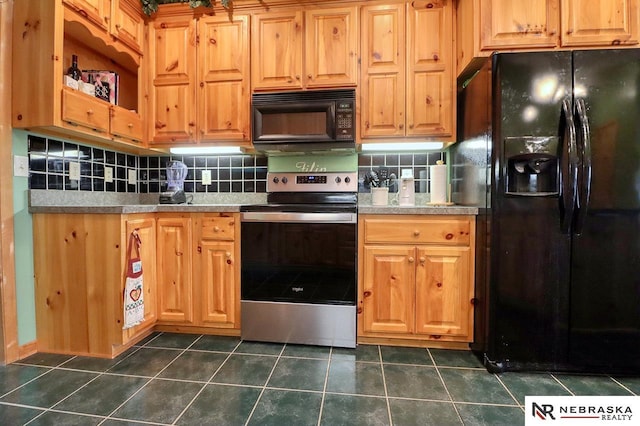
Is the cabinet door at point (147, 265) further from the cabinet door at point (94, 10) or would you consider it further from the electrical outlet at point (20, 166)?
the cabinet door at point (94, 10)

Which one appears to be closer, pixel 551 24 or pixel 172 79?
pixel 551 24

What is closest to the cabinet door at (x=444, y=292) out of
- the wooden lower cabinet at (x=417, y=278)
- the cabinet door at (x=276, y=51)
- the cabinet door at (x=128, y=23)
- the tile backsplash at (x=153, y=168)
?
the wooden lower cabinet at (x=417, y=278)

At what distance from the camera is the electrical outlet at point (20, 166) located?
5.78ft

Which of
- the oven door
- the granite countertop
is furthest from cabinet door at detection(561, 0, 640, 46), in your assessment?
the oven door

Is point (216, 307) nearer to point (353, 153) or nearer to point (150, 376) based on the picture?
point (150, 376)

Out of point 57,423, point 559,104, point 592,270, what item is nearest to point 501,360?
point 592,270

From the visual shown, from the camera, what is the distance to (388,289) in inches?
76.7

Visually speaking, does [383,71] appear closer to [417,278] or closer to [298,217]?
[298,217]

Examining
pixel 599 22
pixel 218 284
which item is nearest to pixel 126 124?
pixel 218 284

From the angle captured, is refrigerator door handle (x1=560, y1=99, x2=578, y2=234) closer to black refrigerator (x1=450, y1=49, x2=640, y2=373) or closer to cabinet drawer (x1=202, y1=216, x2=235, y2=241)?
black refrigerator (x1=450, y1=49, x2=640, y2=373)

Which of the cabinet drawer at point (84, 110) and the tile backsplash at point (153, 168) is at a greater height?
the cabinet drawer at point (84, 110)

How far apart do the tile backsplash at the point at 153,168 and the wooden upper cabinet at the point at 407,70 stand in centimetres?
35

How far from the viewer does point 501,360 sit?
167 cm

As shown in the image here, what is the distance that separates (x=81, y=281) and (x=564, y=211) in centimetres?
266
